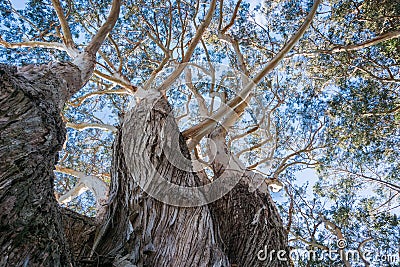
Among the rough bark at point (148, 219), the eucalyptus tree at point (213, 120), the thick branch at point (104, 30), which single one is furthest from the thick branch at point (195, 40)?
the rough bark at point (148, 219)

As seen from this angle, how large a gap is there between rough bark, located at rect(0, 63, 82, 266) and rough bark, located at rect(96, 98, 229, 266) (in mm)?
509

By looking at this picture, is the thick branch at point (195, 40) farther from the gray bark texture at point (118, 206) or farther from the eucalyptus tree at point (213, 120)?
the gray bark texture at point (118, 206)

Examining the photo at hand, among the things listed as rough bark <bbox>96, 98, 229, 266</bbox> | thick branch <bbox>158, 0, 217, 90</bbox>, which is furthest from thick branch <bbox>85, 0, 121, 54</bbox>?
rough bark <bbox>96, 98, 229, 266</bbox>

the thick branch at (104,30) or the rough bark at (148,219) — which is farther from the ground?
the thick branch at (104,30)

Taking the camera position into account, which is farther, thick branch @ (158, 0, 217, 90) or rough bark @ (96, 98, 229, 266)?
thick branch @ (158, 0, 217, 90)

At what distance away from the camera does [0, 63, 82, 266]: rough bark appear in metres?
1.05

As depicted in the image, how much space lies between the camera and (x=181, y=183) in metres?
2.48

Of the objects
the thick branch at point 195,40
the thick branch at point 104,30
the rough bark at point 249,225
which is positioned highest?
the thick branch at point 195,40

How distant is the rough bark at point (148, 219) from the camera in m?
1.81

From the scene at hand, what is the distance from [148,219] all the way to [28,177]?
0.94 meters

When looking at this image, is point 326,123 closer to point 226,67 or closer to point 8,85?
point 226,67

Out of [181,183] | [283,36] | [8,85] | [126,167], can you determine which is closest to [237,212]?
[181,183]

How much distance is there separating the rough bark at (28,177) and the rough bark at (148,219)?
509mm

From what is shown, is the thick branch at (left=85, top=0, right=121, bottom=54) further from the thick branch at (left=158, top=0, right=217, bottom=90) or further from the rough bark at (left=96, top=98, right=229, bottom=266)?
the rough bark at (left=96, top=98, right=229, bottom=266)
